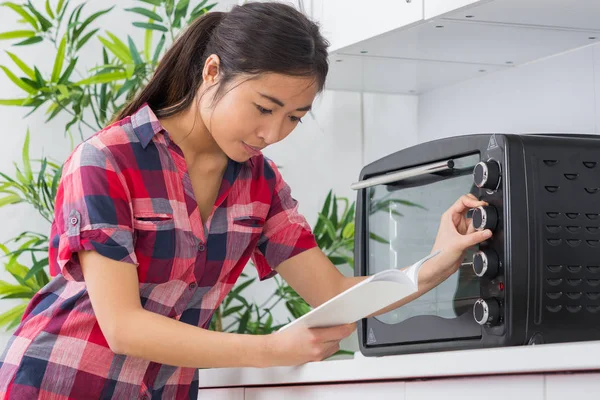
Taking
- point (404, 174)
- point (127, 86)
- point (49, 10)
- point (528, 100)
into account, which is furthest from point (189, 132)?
point (49, 10)

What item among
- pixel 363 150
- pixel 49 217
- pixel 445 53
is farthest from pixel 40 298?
pixel 363 150

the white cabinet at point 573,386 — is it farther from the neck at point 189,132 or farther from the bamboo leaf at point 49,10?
the bamboo leaf at point 49,10

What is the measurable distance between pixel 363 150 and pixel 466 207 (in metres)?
1.25

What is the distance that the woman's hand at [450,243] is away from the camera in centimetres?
115

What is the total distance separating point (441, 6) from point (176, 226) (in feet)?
2.01

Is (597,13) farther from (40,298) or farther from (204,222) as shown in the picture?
(40,298)

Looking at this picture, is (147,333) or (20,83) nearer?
(147,333)

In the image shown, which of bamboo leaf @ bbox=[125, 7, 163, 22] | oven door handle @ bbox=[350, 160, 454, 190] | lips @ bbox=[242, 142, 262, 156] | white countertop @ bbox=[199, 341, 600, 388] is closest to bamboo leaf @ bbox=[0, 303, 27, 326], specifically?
bamboo leaf @ bbox=[125, 7, 163, 22]

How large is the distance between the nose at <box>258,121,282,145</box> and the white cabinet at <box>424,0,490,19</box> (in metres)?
0.45

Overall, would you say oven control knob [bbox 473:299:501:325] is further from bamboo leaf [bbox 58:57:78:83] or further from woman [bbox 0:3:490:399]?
bamboo leaf [bbox 58:57:78:83]

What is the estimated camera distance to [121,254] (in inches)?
41.3

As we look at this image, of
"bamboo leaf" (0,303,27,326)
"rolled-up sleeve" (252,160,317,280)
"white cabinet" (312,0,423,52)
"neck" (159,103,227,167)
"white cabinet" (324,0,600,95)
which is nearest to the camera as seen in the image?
"neck" (159,103,227,167)

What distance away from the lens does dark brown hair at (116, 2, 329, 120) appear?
1131mm

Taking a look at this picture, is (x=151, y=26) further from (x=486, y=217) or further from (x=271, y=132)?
(x=486, y=217)
